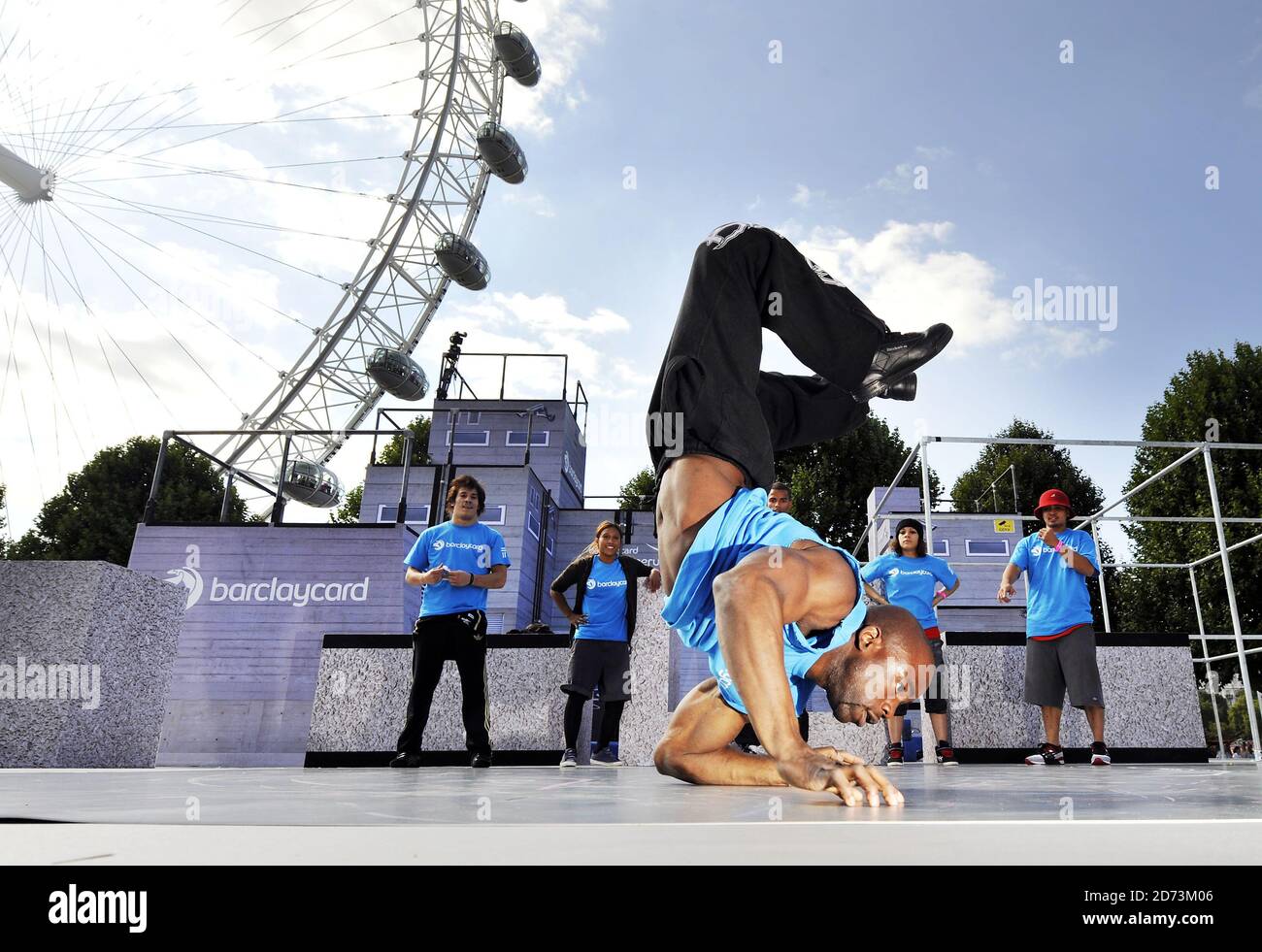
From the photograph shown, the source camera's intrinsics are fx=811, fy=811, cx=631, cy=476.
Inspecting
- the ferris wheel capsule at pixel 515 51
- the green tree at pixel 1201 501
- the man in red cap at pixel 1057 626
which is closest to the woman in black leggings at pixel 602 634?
the man in red cap at pixel 1057 626

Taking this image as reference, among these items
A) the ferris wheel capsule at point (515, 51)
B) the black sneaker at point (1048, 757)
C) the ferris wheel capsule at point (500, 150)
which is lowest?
the black sneaker at point (1048, 757)

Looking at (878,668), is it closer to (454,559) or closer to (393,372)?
(454,559)

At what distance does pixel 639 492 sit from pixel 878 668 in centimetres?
3186

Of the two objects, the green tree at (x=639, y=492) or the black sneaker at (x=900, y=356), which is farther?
the green tree at (x=639, y=492)

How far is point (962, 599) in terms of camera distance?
78.8 ft

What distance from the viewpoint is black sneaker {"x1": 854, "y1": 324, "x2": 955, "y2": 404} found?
9.30ft

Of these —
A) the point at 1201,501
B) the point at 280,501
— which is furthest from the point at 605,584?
the point at 1201,501

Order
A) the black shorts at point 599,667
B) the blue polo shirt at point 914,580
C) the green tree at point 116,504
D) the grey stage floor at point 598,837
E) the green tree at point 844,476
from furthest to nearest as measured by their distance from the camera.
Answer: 1. the green tree at point 116,504
2. the green tree at point 844,476
3. the blue polo shirt at point 914,580
4. the black shorts at point 599,667
5. the grey stage floor at point 598,837

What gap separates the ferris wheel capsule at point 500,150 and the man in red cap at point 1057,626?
25.0 m

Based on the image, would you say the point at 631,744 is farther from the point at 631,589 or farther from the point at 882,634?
the point at 882,634

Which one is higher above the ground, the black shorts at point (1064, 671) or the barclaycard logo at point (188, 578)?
the barclaycard logo at point (188, 578)

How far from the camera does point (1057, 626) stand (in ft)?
19.6

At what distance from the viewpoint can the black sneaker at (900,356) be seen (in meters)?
2.83

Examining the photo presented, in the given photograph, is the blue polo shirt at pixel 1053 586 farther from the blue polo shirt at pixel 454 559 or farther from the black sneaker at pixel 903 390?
the blue polo shirt at pixel 454 559
